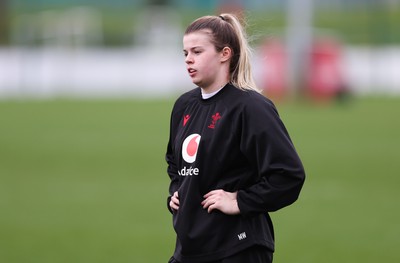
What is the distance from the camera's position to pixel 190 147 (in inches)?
185

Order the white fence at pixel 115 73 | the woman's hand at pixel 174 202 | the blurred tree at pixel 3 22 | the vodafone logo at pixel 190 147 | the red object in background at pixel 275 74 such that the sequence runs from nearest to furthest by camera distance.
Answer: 1. the vodafone logo at pixel 190 147
2. the woman's hand at pixel 174 202
3. the red object in background at pixel 275 74
4. the white fence at pixel 115 73
5. the blurred tree at pixel 3 22

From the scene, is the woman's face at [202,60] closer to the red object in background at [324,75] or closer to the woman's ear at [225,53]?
the woman's ear at [225,53]

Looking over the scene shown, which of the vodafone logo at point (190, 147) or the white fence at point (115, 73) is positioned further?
the white fence at point (115, 73)

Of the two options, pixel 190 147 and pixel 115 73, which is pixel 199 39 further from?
Answer: pixel 115 73

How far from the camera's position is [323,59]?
3017 cm

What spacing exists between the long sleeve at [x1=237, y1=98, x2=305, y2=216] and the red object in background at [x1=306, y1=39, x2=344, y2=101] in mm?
25110

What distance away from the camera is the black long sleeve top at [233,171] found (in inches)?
177

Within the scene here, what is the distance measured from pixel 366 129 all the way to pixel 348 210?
10376 millimetres

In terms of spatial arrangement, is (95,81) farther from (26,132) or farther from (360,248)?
(360,248)

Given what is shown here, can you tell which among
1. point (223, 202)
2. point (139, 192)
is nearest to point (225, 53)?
point (223, 202)

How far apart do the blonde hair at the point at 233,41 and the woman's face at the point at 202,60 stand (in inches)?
1.3

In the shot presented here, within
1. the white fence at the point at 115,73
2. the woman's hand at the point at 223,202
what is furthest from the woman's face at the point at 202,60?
the white fence at the point at 115,73

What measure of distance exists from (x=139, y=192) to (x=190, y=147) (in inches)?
334

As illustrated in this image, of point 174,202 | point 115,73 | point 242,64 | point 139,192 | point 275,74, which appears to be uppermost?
point 242,64
